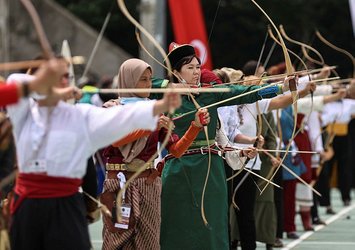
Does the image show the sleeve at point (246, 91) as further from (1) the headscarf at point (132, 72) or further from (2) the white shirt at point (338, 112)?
(2) the white shirt at point (338, 112)

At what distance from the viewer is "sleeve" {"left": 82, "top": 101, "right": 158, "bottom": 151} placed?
658 centimetres

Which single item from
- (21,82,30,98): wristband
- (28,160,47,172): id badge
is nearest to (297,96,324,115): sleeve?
(28,160,47,172): id badge

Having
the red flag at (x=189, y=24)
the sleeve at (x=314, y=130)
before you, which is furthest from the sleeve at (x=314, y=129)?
the red flag at (x=189, y=24)

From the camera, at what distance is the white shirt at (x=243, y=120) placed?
10008 millimetres

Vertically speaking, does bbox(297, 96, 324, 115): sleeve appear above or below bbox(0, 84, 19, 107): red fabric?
above

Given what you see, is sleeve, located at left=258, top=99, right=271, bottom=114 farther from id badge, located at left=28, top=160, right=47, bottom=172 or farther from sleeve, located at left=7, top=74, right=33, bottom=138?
id badge, located at left=28, top=160, right=47, bottom=172

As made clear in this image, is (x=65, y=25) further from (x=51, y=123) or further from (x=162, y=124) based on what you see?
(x=51, y=123)

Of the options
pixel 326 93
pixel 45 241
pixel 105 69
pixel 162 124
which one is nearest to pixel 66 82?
pixel 45 241

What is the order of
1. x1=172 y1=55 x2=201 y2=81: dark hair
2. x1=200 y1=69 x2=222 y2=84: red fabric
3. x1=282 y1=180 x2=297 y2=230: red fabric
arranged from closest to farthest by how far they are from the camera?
1. x1=172 y1=55 x2=201 y2=81: dark hair
2. x1=200 y1=69 x2=222 y2=84: red fabric
3. x1=282 y1=180 x2=297 y2=230: red fabric

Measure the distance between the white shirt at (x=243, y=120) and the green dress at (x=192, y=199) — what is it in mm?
1068

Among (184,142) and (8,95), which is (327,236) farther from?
(8,95)

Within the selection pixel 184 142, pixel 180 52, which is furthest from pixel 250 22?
pixel 184 142

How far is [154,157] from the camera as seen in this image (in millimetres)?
7477

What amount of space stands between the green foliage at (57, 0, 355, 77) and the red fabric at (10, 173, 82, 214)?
15.9 metres
